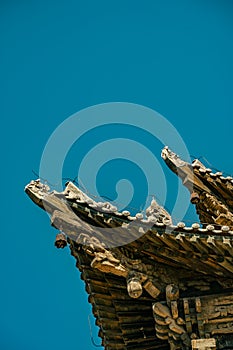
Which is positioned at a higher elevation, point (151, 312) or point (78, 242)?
point (78, 242)

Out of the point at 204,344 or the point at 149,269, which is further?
the point at 149,269

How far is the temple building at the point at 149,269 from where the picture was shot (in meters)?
9.04

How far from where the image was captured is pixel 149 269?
372 inches

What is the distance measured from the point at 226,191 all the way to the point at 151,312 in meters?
4.28

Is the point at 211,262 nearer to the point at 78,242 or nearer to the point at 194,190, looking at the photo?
the point at 78,242

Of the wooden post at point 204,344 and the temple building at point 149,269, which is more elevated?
the temple building at point 149,269

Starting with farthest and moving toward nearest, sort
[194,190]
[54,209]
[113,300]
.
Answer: [194,190]
[113,300]
[54,209]

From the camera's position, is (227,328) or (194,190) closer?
(227,328)

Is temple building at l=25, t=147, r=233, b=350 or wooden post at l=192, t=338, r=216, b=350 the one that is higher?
temple building at l=25, t=147, r=233, b=350

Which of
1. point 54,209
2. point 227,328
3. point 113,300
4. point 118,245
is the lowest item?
point 227,328

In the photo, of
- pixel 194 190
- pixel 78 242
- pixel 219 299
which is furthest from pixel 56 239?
pixel 194 190

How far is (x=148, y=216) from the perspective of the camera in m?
9.44

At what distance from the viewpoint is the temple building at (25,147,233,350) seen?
9.04 m

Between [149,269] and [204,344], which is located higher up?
[149,269]
